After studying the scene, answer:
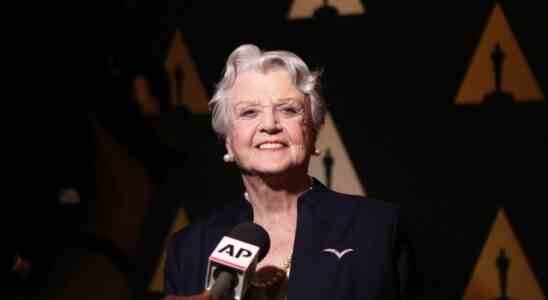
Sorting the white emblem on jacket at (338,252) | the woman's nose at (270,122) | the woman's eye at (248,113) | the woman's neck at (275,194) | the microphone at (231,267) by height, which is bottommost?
the microphone at (231,267)

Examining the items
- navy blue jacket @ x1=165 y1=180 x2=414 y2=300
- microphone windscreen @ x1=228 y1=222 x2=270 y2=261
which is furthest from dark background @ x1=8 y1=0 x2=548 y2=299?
microphone windscreen @ x1=228 y1=222 x2=270 y2=261

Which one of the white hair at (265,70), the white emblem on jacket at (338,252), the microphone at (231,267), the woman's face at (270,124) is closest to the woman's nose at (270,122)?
the woman's face at (270,124)

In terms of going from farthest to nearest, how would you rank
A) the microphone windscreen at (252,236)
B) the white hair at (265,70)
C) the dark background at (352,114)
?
1. the dark background at (352,114)
2. the white hair at (265,70)
3. the microphone windscreen at (252,236)

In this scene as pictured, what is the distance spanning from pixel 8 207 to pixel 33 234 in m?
0.17

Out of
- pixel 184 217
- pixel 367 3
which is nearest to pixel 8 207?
pixel 184 217

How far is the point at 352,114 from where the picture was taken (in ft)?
7.44

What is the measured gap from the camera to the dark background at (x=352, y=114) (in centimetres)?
212

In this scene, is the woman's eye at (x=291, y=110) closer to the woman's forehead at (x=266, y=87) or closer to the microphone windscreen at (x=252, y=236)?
the woman's forehead at (x=266, y=87)

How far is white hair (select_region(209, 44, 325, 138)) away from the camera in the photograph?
1614 millimetres

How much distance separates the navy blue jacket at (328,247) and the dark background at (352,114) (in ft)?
1.92

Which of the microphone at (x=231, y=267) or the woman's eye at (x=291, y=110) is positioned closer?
the microphone at (x=231, y=267)

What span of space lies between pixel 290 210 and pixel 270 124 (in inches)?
9.5

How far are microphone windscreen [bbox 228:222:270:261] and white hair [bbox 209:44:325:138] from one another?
43 cm

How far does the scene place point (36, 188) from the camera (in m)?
2.12
